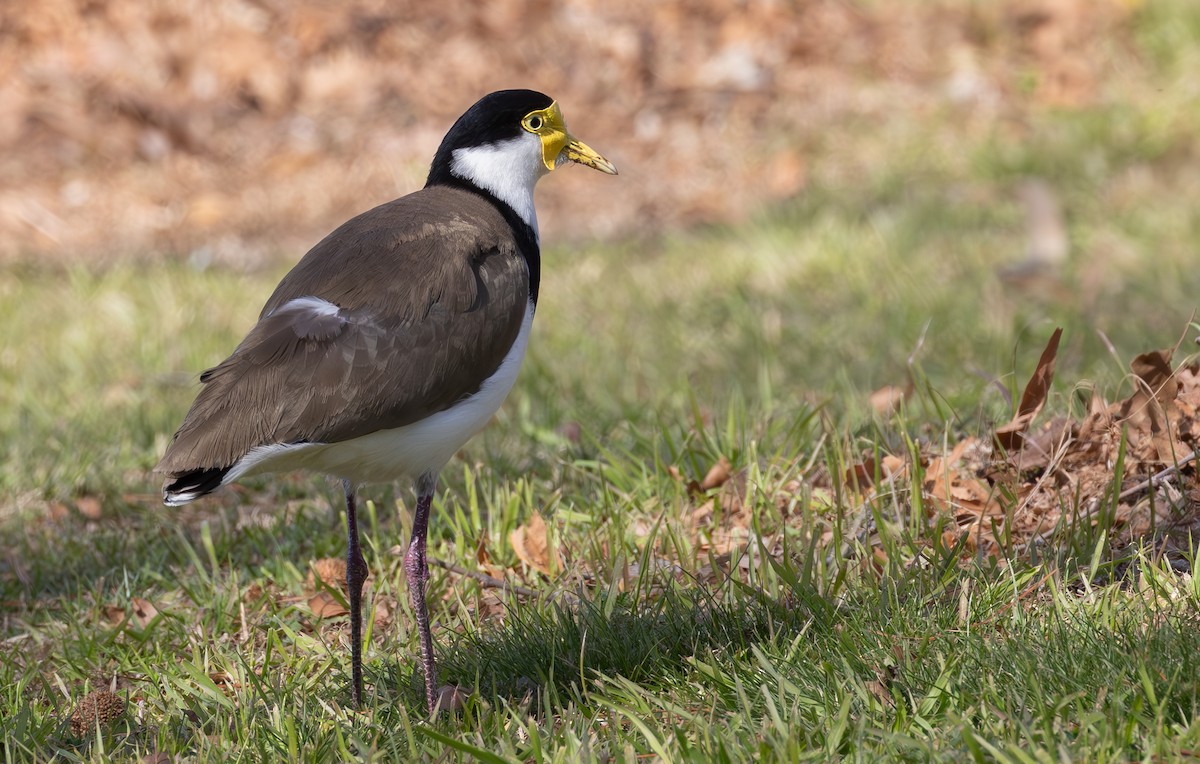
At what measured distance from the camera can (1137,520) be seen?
3641 mm

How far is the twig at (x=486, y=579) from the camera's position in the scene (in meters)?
3.82

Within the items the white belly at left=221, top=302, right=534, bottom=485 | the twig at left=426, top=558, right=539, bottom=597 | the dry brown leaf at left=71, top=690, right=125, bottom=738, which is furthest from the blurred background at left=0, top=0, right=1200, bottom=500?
the dry brown leaf at left=71, top=690, right=125, bottom=738

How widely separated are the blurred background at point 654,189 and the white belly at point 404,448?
133cm

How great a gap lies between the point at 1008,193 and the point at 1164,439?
513cm

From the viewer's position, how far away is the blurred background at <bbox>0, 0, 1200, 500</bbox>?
20.2ft

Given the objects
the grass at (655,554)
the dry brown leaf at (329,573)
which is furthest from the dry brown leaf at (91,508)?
the dry brown leaf at (329,573)

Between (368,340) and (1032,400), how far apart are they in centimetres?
204

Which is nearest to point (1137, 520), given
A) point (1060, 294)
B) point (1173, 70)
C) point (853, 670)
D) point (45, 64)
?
point (853, 670)

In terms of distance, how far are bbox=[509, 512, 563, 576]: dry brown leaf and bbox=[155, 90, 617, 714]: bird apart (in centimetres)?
52

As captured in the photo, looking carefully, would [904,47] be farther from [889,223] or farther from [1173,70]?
[889,223]

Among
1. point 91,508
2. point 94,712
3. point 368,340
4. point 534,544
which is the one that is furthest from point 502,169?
point 91,508

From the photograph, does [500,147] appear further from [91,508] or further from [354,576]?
[91,508]

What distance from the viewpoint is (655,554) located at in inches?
152

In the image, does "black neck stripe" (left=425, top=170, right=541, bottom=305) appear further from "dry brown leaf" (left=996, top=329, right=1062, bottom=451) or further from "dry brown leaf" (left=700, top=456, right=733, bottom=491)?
"dry brown leaf" (left=996, top=329, right=1062, bottom=451)
